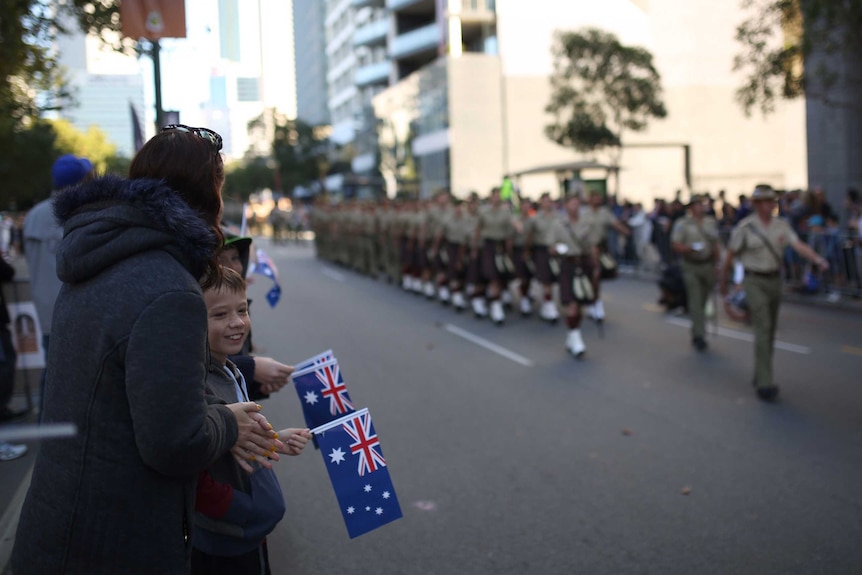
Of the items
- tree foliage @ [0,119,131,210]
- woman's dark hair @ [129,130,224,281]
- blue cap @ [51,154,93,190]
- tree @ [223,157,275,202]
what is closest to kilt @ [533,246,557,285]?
A: blue cap @ [51,154,93,190]

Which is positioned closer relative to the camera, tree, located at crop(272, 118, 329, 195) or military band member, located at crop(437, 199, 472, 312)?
military band member, located at crop(437, 199, 472, 312)

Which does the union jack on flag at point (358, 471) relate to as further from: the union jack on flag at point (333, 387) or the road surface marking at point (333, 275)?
the road surface marking at point (333, 275)

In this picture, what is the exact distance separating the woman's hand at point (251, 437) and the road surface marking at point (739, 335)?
986 centimetres

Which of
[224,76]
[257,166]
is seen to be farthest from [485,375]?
[257,166]

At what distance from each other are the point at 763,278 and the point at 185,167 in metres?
7.25

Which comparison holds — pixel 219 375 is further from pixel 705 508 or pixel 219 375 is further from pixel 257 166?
pixel 257 166

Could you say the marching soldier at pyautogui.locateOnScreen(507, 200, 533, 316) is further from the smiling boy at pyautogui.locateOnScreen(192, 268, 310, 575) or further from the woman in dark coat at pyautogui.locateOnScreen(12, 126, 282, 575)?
the woman in dark coat at pyautogui.locateOnScreen(12, 126, 282, 575)

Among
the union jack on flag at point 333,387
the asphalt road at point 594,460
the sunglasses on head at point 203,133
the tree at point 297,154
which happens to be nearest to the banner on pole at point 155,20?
the asphalt road at point 594,460

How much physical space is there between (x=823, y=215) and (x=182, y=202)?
16970mm

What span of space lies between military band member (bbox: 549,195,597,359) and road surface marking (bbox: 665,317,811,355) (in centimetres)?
211

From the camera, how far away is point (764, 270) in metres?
8.60

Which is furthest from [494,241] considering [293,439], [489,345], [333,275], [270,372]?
[293,439]

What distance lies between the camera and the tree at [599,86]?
3170 centimetres

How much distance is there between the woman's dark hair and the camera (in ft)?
7.66
